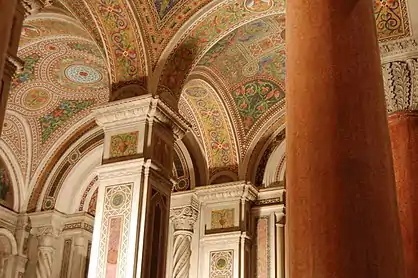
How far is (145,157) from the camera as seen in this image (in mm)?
7582

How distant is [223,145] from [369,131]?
8.82 meters

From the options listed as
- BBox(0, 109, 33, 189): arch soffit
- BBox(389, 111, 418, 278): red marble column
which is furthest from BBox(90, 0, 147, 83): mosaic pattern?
BBox(0, 109, 33, 189): arch soffit

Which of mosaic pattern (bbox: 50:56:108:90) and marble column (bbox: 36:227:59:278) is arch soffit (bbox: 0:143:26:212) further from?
mosaic pattern (bbox: 50:56:108:90)

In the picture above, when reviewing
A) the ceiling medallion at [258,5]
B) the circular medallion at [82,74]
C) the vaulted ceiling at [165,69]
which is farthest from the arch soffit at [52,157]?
the ceiling medallion at [258,5]

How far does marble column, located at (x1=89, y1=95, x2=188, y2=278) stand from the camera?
713 centimetres

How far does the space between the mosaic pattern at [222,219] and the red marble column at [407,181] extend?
596cm

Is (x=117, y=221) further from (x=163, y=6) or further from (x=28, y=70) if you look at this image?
(x=28, y=70)

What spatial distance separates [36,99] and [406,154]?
9181 mm

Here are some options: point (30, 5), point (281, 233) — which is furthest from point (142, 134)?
point (281, 233)

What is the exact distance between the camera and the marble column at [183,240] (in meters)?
10.6

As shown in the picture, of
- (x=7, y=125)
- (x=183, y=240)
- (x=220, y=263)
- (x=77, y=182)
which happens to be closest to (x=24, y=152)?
(x=7, y=125)

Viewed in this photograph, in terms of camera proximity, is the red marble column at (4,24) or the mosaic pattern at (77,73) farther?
the mosaic pattern at (77,73)

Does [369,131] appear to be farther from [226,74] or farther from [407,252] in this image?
[226,74]

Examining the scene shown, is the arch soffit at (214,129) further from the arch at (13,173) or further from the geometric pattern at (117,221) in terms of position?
the arch at (13,173)
